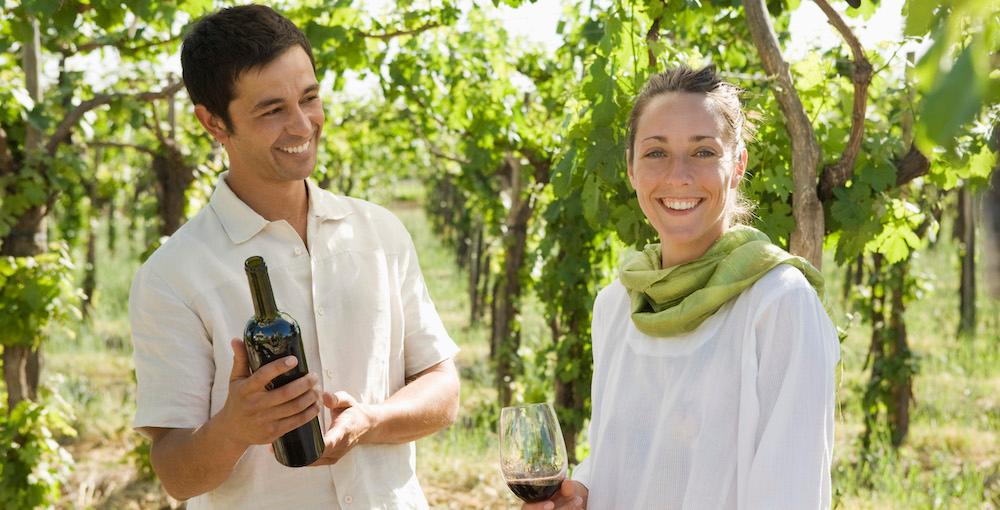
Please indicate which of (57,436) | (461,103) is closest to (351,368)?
(461,103)

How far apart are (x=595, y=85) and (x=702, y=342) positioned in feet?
5.21

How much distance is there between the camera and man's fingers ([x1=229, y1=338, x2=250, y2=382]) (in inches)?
71.6

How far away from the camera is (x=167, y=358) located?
6.59ft

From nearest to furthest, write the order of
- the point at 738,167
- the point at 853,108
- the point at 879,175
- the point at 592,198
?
the point at 738,167, the point at 853,108, the point at 879,175, the point at 592,198

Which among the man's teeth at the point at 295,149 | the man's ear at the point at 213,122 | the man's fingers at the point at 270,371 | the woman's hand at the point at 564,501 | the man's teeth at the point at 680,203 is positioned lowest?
the woman's hand at the point at 564,501

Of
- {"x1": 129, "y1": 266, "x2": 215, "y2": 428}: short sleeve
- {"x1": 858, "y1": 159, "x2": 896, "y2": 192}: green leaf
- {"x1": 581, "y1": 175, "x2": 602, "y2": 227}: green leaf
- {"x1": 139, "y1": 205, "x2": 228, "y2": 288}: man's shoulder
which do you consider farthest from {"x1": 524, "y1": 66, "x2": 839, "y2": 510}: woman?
{"x1": 581, "y1": 175, "x2": 602, "y2": 227}: green leaf

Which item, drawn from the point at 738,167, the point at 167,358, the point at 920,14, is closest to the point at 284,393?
the point at 167,358

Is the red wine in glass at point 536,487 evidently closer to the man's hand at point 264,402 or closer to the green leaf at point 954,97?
the man's hand at point 264,402

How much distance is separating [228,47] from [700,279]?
108cm

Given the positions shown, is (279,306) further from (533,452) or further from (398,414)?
(533,452)

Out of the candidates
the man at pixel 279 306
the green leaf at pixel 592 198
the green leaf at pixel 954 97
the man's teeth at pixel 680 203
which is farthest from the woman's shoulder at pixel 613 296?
the green leaf at pixel 954 97

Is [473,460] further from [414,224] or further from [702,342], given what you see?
[414,224]

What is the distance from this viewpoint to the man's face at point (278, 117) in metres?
2.09

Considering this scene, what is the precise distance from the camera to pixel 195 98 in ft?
7.10
